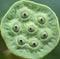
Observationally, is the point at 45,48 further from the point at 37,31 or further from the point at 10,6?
the point at 10,6

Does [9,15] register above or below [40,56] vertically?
above

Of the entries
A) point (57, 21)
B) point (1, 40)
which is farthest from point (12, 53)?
point (57, 21)

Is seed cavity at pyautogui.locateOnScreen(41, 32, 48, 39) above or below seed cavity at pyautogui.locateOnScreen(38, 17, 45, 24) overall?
below

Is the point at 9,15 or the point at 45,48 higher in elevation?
the point at 9,15

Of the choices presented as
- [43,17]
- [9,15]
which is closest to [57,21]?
[43,17]

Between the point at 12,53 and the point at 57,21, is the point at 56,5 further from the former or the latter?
the point at 12,53

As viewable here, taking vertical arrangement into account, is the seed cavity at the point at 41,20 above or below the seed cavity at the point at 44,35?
above
